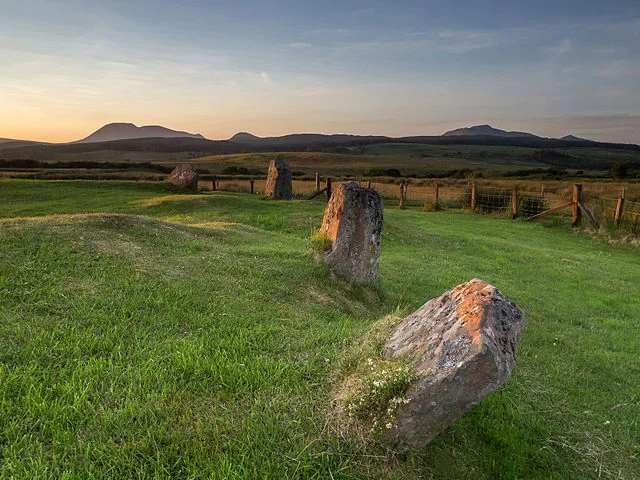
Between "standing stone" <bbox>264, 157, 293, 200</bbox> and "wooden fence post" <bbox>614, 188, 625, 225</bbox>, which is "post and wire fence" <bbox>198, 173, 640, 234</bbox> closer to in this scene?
"wooden fence post" <bbox>614, 188, 625, 225</bbox>

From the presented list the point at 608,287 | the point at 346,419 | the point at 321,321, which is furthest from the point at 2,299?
the point at 608,287

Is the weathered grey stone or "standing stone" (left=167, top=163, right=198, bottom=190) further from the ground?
"standing stone" (left=167, top=163, right=198, bottom=190)

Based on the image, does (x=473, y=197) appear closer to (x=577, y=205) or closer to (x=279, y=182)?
(x=577, y=205)

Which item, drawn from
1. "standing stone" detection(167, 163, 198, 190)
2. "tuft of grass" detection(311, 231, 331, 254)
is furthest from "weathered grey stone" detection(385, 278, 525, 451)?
"standing stone" detection(167, 163, 198, 190)

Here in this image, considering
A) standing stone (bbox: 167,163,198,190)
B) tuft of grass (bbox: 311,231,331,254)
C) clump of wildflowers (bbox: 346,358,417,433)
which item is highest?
standing stone (bbox: 167,163,198,190)

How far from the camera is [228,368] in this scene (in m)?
4.55

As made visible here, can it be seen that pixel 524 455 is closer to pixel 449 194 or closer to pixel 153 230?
pixel 153 230

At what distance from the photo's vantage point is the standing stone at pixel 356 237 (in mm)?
9109

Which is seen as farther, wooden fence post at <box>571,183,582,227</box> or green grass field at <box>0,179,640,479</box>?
wooden fence post at <box>571,183,582,227</box>

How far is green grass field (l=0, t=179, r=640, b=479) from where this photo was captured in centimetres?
347

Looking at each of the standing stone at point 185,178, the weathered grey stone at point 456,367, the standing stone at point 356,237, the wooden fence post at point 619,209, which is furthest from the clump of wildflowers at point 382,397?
the standing stone at point 185,178

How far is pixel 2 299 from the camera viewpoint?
18.3ft

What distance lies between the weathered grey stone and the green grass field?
29 centimetres

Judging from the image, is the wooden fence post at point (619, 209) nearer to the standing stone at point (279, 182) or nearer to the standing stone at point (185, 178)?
the standing stone at point (279, 182)
